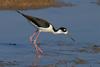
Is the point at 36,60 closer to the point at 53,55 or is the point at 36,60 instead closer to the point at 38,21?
the point at 53,55

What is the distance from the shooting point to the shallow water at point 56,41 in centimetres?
1230

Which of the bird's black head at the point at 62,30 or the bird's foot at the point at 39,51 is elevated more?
the bird's foot at the point at 39,51

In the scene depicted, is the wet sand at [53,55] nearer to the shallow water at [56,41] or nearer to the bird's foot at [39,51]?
the shallow water at [56,41]

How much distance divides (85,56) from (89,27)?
4.06 m

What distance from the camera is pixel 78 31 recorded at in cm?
1628

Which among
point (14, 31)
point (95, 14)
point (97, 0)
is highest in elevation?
point (14, 31)

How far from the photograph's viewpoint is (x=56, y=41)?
49.3 ft

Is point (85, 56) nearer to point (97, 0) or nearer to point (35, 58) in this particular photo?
point (35, 58)

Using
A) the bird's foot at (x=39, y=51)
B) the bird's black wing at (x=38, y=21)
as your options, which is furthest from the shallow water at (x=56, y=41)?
the bird's black wing at (x=38, y=21)

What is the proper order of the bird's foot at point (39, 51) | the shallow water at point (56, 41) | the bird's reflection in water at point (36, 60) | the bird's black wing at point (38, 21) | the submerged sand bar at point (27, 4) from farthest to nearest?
the submerged sand bar at point (27, 4), the bird's black wing at point (38, 21), the bird's foot at point (39, 51), the shallow water at point (56, 41), the bird's reflection in water at point (36, 60)

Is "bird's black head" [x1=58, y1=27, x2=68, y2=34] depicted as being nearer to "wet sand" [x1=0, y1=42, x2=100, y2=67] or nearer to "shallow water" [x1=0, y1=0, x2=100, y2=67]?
"shallow water" [x1=0, y1=0, x2=100, y2=67]

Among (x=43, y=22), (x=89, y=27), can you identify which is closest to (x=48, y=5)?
(x=89, y=27)

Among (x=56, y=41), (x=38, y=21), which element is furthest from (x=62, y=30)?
(x=38, y=21)

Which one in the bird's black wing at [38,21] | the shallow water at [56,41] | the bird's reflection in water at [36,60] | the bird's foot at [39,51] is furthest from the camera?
the bird's black wing at [38,21]
